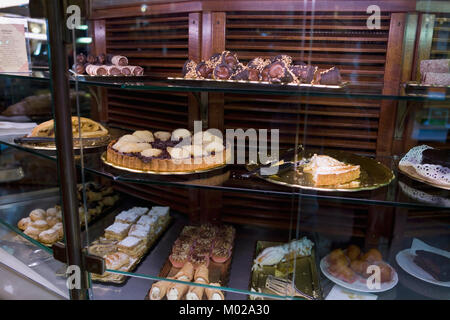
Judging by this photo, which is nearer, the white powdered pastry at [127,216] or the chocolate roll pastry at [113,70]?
the chocolate roll pastry at [113,70]

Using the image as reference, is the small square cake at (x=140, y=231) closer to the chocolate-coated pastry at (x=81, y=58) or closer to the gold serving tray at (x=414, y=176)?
the chocolate-coated pastry at (x=81, y=58)

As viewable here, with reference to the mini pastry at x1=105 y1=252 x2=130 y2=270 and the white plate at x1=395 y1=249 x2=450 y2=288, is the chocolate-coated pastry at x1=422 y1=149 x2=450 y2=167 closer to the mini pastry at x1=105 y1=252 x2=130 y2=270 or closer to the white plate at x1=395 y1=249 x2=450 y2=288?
the white plate at x1=395 y1=249 x2=450 y2=288

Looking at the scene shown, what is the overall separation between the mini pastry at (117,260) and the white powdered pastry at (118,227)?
0.69 feet

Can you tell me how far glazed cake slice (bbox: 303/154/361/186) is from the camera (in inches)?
48.4

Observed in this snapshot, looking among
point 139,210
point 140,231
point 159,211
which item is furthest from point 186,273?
point 139,210

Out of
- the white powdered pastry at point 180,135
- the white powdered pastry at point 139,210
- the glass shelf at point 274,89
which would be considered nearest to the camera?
the glass shelf at point 274,89

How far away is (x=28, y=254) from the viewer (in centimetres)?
173

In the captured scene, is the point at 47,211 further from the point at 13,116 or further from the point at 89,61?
the point at 89,61

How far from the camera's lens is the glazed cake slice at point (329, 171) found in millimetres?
1230

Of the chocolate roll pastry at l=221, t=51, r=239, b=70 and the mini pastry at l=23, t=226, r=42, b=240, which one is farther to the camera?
the mini pastry at l=23, t=226, r=42, b=240

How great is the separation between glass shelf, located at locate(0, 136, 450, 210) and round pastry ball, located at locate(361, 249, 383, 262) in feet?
1.24

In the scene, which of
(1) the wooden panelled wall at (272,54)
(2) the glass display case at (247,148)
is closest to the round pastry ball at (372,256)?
(2) the glass display case at (247,148)

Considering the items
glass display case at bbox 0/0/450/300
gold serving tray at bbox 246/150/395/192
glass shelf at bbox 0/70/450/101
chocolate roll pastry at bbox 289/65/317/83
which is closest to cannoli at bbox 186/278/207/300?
glass display case at bbox 0/0/450/300

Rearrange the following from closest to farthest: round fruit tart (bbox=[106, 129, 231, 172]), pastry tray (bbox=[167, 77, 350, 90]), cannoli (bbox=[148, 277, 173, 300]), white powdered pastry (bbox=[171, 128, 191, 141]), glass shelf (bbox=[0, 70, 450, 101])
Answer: glass shelf (bbox=[0, 70, 450, 101]) < pastry tray (bbox=[167, 77, 350, 90]) < round fruit tart (bbox=[106, 129, 231, 172]) < cannoli (bbox=[148, 277, 173, 300]) < white powdered pastry (bbox=[171, 128, 191, 141])
